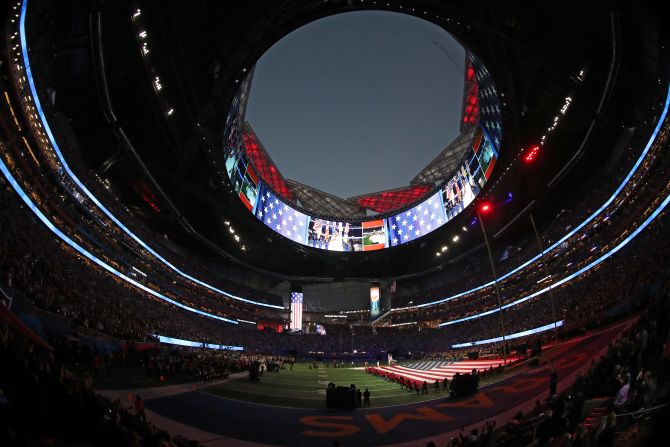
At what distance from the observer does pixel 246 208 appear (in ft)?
164

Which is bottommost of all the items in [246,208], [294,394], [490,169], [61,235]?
[294,394]

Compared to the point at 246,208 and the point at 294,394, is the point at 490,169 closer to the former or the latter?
the point at 246,208

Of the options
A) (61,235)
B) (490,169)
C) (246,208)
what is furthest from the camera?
(246,208)

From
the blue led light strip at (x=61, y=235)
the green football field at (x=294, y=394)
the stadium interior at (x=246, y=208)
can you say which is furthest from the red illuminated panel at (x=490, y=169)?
the blue led light strip at (x=61, y=235)

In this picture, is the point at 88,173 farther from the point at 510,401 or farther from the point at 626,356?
the point at 626,356

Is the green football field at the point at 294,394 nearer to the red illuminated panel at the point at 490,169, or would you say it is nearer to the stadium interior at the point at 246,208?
the stadium interior at the point at 246,208

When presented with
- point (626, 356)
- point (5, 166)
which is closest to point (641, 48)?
point (626, 356)

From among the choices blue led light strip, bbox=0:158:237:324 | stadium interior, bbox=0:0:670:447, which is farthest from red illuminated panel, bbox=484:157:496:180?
blue led light strip, bbox=0:158:237:324

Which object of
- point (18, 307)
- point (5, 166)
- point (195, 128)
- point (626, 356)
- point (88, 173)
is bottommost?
point (626, 356)

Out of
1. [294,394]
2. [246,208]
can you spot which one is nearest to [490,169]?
[246,208]

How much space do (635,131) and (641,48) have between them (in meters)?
8.84

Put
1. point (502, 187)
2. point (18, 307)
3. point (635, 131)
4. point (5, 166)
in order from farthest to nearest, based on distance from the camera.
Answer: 1. point (502, 187)
2. point (635, 131)
3. point (5, 166)
4. point (18, 307)

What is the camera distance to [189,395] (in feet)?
55.1

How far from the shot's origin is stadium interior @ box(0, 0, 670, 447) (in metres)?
10.1
